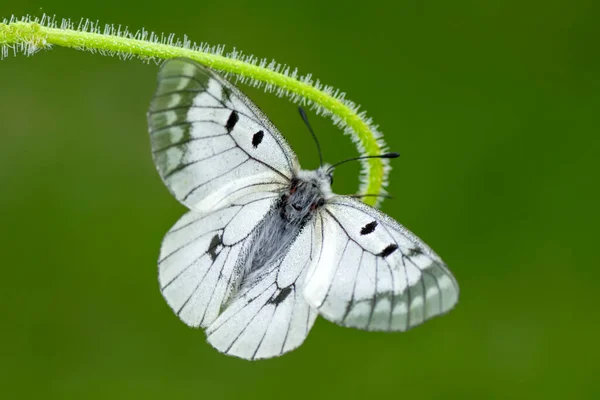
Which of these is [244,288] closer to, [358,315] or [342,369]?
[358,315]

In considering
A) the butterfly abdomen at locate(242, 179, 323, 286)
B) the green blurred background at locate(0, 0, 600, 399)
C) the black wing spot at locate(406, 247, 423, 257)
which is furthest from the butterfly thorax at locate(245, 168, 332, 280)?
the green blurred background at locate(0, 0, 600, 399)

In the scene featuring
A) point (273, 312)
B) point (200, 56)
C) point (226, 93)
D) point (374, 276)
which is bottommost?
point (273, 312)

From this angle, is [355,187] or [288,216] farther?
[355,187]

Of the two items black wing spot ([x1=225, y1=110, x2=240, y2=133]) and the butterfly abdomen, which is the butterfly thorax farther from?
black wing spot ([x1=225, y1=110, x2=240, y2=133])

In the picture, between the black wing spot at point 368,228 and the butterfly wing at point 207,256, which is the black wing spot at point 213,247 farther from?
the black wing spot at point 368,228

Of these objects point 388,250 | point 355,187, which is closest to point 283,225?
point 388,250

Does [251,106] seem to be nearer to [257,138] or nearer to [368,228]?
[257,138]

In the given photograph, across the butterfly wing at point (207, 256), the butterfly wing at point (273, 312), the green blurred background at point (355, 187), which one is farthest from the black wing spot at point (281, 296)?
the green blurred background at point (355, 187)
